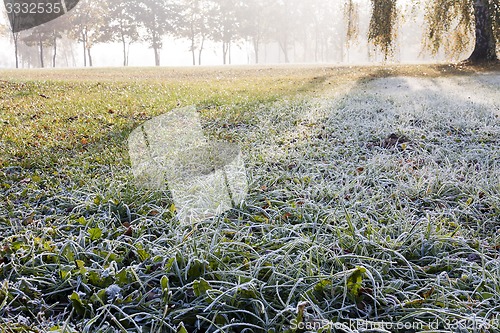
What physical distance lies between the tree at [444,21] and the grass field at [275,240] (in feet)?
27.1

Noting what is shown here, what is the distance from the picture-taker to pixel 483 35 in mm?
13367

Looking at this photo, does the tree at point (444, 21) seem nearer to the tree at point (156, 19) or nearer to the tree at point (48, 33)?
the tree at point (48, 33)

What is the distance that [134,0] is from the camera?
35.5 metres

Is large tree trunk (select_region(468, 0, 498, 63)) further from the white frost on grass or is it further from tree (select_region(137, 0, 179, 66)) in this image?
tree (select_region(137, 0, 179, 66))

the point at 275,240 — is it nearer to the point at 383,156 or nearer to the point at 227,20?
the point at 383,156

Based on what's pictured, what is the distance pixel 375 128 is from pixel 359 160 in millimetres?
1315

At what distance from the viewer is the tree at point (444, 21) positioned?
469 inches

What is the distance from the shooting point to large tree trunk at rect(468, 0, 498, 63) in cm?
1250

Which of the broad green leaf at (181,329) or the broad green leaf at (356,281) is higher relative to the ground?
the broad green leaf at (356,281)

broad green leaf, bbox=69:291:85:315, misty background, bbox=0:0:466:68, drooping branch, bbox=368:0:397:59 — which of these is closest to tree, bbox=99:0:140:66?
misty background, bbox=0:0:466:68

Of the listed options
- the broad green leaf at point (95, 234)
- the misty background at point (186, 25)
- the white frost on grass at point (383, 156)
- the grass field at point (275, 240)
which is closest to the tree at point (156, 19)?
the misty background at point (186, 25)

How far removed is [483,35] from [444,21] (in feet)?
7.64

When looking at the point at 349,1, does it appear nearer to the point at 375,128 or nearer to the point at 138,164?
the point at 375,128

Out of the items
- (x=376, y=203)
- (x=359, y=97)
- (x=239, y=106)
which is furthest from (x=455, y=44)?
(x=376, y=203)
